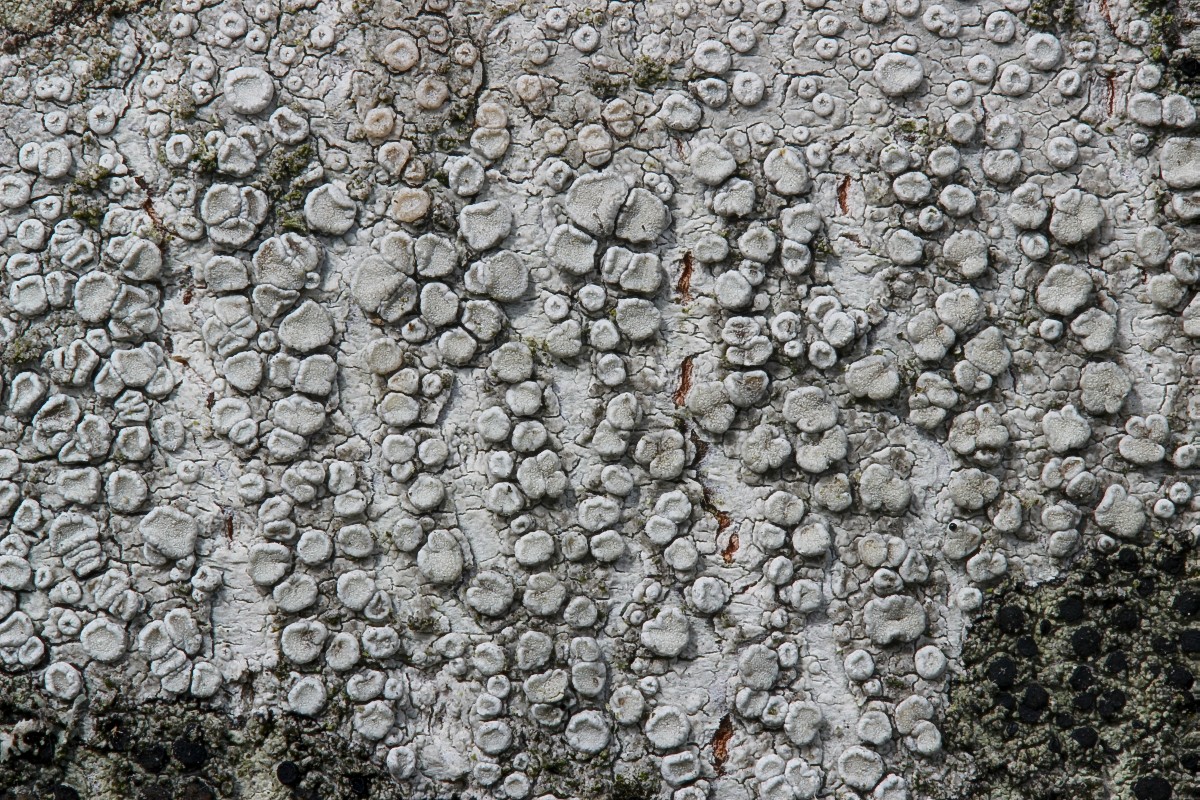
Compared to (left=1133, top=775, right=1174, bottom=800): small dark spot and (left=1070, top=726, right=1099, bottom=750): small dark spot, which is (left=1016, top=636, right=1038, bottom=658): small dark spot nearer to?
(left=1070, top=726, right=1099, bottom=750): small dark spot

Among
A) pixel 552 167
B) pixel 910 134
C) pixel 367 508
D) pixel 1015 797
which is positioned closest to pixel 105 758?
pixel 367 508

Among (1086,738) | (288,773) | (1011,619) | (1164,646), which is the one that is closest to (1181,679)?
(1164,646)

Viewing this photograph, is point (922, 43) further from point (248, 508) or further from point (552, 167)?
point (248, 508)

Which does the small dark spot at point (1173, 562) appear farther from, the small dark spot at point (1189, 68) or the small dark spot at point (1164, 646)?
the small dark spot at point (1189, 68)

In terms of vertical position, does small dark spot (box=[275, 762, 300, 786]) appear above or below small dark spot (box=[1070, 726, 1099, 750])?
below

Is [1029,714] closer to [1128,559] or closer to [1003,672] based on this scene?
[1003,672]

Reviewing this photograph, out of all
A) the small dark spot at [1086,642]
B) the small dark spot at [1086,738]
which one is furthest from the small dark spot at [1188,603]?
the small dark spot at [1086,738]

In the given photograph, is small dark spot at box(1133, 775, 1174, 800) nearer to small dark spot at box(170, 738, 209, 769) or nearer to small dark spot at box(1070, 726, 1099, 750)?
small dark spot at box(1070, 726, 1099, 750)

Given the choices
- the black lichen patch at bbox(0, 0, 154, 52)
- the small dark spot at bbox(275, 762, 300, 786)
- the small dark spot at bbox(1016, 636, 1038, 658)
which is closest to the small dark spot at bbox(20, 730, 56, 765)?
the small dark spot at bbox(275, 762, 300, 786)

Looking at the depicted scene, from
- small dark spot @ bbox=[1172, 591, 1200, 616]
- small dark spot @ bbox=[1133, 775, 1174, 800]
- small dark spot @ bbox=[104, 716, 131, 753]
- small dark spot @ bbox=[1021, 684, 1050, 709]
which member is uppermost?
small dark spot @ bbox=[1172, 591, 1200, 616]
